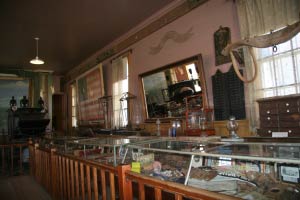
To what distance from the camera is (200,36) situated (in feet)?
12.5

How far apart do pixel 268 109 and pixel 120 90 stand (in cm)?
434

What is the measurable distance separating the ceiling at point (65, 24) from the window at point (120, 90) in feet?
2.70

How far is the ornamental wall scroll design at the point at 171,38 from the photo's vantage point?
407 centimetres

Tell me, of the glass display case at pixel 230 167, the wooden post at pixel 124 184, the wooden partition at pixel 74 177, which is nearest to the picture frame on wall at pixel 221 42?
the glass display case at pixel 230 167

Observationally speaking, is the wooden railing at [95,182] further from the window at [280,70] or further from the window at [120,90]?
the window at [120,90]

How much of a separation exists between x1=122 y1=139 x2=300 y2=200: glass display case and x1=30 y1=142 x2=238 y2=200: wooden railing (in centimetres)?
13

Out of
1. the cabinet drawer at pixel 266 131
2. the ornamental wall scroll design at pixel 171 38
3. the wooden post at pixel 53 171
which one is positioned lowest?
the wooden post at pixel 53 171

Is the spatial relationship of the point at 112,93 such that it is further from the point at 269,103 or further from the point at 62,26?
the point at 269,103

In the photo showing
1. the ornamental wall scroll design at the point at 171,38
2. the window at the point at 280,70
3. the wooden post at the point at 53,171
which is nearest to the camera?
the window at the point at 280,70

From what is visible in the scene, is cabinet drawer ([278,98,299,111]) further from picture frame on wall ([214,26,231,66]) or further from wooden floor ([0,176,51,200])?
wooden floor ([0,176,51,200])

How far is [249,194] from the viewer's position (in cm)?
129

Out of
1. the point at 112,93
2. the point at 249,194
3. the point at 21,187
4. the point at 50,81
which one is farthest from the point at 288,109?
the point at 50,81

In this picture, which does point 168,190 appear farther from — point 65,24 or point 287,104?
point 65,24

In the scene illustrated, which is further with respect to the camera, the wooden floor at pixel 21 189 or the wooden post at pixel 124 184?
the wooden floor at pixel 21 189
